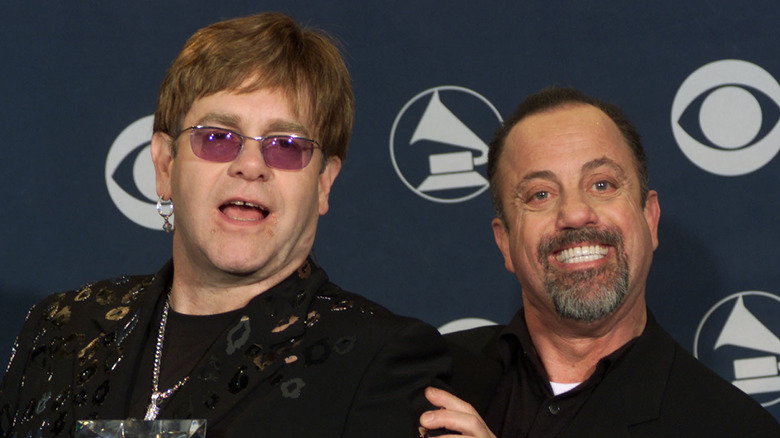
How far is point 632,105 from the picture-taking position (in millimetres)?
2645

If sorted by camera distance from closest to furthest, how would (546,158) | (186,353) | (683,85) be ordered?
(186,353) → (546,158) → (683,85)

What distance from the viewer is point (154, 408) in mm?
1688

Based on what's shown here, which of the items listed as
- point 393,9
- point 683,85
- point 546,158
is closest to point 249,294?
point 546,158

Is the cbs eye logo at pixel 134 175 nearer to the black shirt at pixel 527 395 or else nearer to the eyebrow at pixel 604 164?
the black shirt at pixel 527 395

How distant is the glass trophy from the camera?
55.8 inches

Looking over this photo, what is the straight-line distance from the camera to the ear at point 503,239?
7.80ft

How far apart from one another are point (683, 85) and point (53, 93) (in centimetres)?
154

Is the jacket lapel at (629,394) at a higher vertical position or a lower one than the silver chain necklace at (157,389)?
lower

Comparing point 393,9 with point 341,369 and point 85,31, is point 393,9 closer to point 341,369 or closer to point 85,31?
point 85,31

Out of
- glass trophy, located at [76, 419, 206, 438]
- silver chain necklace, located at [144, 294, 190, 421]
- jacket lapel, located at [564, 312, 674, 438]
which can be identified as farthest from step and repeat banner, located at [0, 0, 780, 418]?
glass trophy, located at [76, 419, 206, 438]

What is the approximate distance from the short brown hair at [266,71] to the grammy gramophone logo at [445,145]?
81 cm

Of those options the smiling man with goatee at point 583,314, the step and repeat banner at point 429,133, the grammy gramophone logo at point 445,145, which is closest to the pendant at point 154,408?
the smiling man with goatee at point 583,314

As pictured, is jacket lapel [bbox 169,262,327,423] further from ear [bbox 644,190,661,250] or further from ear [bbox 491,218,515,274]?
ear [bbox 644,190,661,250]

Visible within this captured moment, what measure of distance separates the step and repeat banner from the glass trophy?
4.12 feet
